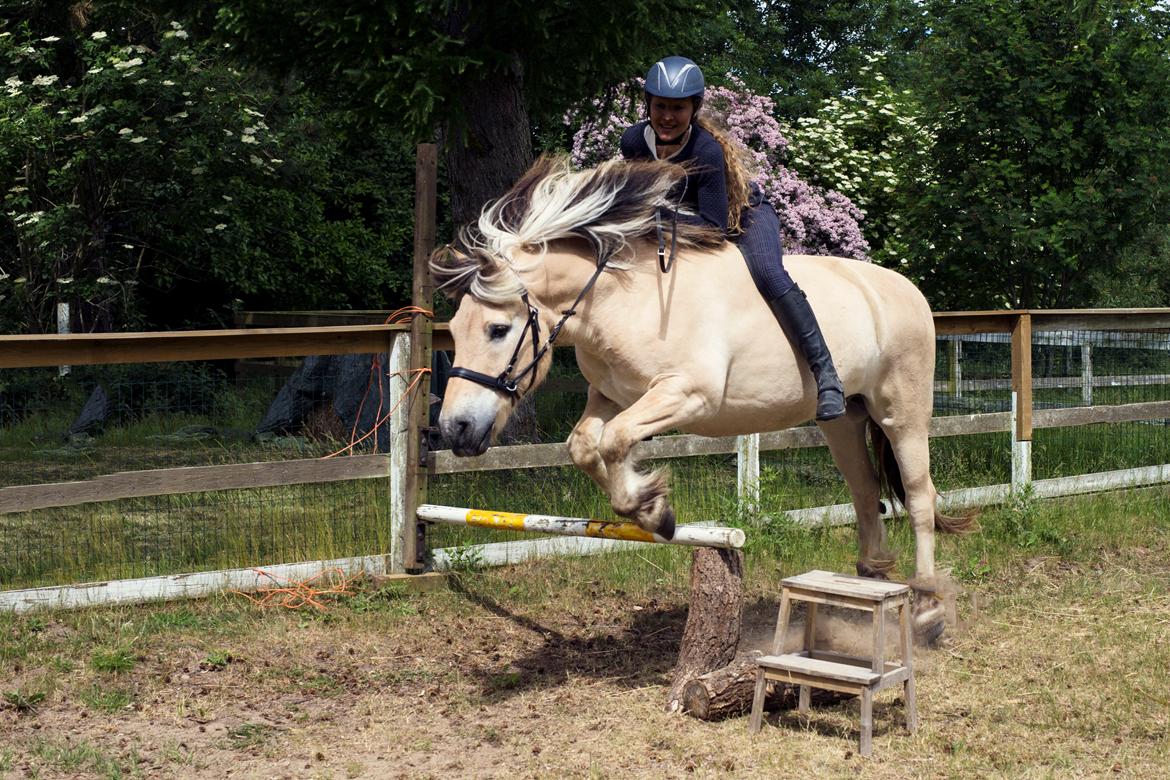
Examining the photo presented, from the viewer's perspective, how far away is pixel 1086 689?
4.77 metres

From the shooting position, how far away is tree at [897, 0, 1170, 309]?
11.6m

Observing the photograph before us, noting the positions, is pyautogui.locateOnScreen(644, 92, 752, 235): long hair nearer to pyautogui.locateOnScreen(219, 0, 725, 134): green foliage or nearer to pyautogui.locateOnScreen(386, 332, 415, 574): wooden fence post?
pyautogui.locateOnScreen(386, 332, 415, 574): wooden fence post

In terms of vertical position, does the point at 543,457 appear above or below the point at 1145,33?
below

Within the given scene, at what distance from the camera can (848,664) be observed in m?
4.70

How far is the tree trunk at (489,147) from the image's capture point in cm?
910

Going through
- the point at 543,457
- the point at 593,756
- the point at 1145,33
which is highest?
the point at 1145,33

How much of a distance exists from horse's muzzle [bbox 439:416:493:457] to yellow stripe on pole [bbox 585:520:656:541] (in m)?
0.82

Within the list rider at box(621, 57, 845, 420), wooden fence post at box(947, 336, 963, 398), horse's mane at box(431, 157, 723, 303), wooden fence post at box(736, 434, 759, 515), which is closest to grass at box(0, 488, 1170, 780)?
wooden fence post at box(736, 434, 759, 515)

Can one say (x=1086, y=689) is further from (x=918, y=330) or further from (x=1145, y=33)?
(x=1145, y=33)

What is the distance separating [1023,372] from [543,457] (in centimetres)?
379

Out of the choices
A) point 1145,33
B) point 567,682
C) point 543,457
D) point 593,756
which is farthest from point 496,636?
point 1145,33

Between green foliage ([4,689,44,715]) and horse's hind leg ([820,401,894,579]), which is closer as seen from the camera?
green foliage ([4,689,44,715])

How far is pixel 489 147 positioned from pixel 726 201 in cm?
472

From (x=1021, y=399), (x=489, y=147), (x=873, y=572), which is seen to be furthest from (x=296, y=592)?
(x=1021, y=399)
